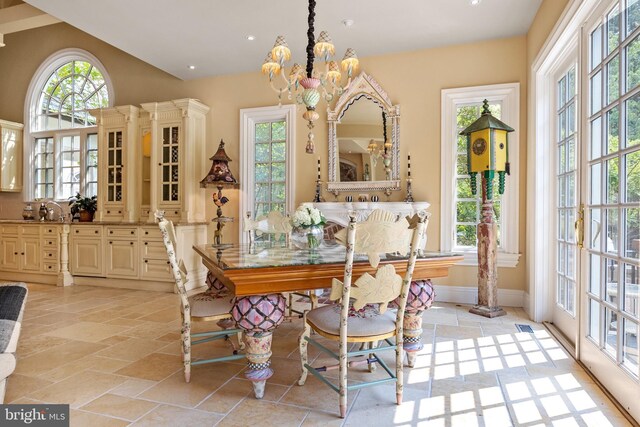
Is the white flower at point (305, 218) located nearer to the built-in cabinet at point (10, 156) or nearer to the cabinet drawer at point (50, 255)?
the cabinet drawer at point (50, 255)

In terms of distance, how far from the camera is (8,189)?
20.6ft

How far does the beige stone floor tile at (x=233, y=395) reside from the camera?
1.96 metres

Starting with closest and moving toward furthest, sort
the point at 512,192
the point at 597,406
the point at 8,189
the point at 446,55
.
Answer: the point at 597,406 → the point at 512,192 → the point at 446,55 → the point at 8,189

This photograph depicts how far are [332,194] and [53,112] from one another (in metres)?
5.10

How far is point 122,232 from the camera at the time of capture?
5133mm

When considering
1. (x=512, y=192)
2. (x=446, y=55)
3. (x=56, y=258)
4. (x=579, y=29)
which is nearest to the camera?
(x=579, y=29)

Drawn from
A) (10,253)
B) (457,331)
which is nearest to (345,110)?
(457,331)

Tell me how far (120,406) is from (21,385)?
74cm

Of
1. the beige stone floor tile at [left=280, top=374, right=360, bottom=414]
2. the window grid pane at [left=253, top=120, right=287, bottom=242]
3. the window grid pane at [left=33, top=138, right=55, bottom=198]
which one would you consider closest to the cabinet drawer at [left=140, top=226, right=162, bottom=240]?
the window grid pane at [left=253, top=120, right=287, bottom=242]

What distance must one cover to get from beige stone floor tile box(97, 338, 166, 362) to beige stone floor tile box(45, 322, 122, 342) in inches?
11.8

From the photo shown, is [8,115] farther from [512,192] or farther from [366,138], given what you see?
[512,192]

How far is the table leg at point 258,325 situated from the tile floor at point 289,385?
152 mm

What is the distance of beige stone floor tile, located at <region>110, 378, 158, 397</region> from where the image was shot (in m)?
2.13

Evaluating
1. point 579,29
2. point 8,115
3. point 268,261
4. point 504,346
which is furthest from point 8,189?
point 579,29
